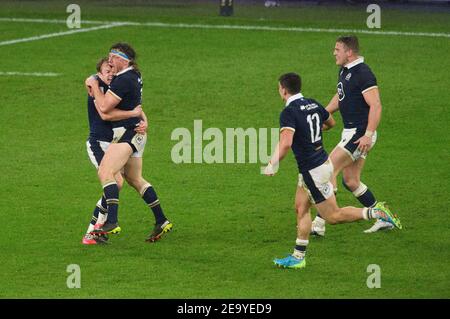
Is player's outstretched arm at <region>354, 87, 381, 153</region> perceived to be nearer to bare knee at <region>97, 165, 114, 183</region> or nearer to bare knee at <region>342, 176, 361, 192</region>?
bare knee at <region>342, 176, 361, 192</region>

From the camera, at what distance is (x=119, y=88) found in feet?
46.1

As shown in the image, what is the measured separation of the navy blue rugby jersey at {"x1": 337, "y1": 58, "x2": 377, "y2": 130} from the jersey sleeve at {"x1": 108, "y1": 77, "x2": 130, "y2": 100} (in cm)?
278

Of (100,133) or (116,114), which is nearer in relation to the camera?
(116,114)

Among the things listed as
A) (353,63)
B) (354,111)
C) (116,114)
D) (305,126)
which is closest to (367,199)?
(354,111)

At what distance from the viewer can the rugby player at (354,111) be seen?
1461 centimetres

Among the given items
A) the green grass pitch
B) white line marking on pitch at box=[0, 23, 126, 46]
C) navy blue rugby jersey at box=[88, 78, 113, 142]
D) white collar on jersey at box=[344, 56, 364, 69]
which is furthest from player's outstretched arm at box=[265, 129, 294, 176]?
white line marking on pitch at box=[0, 23, 126, 46]

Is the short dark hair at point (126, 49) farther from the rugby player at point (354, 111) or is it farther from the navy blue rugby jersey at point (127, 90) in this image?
the rugby player at point (354, 111)

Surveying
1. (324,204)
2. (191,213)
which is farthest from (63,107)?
(324,204)

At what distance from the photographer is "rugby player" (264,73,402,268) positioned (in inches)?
517

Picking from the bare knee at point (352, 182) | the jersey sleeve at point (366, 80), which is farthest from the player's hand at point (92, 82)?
the bare knee at point (352, 182)

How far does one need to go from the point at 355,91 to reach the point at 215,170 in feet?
14.4

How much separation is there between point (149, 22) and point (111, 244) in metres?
16.0

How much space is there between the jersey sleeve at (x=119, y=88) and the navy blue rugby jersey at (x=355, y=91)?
9.14ft

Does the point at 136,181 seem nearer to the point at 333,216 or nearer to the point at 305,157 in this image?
the point at 305,157
